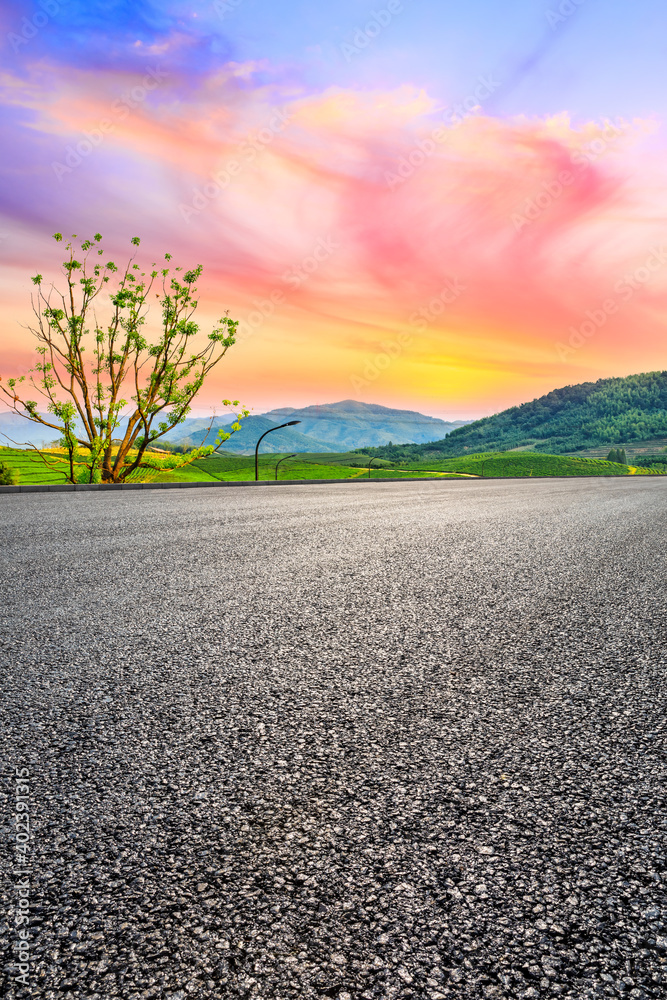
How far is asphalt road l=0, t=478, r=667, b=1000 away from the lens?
4.56 feet

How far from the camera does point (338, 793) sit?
2057 mm

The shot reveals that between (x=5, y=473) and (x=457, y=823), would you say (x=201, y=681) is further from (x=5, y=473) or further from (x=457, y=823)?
(x=5, y=473)

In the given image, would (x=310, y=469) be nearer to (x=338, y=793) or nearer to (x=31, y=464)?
(x=31, y=464)

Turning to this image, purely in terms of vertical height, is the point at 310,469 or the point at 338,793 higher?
the point at 310,469

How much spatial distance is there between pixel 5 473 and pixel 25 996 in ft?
94.3

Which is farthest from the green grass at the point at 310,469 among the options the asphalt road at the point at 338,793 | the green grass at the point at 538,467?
the asphalt road at the point at 338,793

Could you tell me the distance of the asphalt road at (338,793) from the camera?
54.7 inches

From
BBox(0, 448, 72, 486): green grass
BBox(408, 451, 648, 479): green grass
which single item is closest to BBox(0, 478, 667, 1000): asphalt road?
BBox(0, 448, 72, 486): green grass

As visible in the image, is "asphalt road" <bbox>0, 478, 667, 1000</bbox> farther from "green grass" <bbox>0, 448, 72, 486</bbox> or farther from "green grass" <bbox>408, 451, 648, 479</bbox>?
"green grass" <bbox>408, 451, 648, 479</bbox>

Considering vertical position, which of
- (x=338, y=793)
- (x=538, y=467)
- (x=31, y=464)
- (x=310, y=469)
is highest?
(x=538, y=467)

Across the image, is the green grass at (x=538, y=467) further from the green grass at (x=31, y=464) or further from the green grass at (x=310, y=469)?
the green grass at (x=31, y=464)

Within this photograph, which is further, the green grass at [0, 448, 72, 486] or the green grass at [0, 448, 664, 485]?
the green grass at [0, 448, 664, 485]

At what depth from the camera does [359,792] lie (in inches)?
81.2

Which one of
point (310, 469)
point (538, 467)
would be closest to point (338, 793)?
point (310, 469)
